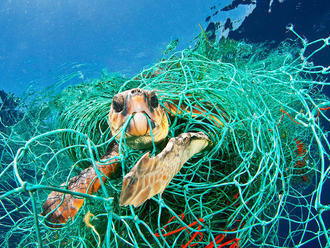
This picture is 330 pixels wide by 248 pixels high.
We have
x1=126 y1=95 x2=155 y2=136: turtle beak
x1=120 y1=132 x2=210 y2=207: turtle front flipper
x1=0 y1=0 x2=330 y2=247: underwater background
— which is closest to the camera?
x1=120 y1=132 x2=210 y2=207: turtle front flipper

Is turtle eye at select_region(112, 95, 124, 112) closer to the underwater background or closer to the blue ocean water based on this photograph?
the underwater background

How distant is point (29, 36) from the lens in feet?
30.9

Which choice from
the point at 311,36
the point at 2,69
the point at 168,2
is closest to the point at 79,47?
the point at 2,69

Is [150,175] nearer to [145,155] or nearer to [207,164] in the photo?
[145,155]

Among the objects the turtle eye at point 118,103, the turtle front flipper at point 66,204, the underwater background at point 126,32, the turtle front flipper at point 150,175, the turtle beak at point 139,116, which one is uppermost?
the underwater background at point 126,32

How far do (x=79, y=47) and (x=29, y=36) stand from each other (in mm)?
2376

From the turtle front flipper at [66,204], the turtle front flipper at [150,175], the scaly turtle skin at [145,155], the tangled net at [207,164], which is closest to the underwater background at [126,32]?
the tangled net at [207,164]

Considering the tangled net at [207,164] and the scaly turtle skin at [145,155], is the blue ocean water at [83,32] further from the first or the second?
the scaly turtle skin at [145,155]

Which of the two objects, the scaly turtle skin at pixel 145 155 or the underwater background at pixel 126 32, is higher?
the underwater background at pixel 126 32

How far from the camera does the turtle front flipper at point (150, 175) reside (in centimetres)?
50

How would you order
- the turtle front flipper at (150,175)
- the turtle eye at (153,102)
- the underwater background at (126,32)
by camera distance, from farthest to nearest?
the underwater background at (126,32) → the turtle eye at (153,102) → the turtle front flipper at (150,175)

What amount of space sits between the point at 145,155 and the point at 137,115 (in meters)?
0.37

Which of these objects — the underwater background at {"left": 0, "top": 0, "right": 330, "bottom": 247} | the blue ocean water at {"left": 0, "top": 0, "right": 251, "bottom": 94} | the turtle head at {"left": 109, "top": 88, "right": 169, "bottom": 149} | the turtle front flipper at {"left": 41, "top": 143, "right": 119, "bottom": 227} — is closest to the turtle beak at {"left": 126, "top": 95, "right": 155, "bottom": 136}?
the turtle head at {"left": 109, "top": 88, "right": 169, "bottom": 149}

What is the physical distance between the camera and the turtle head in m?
0.88
